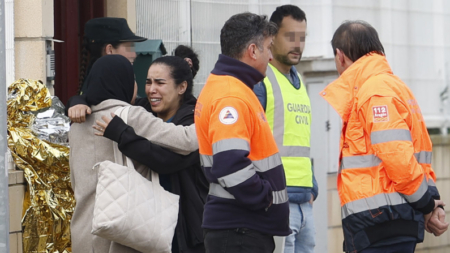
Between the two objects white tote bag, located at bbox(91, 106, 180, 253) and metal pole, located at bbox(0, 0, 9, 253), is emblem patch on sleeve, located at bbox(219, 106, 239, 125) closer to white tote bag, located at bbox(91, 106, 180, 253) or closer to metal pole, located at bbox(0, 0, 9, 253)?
white tote bag, located at bbox(91, 106, 180, 253)

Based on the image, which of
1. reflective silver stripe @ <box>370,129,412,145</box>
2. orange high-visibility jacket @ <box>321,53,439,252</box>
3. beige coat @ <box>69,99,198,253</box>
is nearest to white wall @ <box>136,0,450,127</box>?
beige coat @ <box>69,99,198,253</box>

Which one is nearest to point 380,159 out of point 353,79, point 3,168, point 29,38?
point 353,79

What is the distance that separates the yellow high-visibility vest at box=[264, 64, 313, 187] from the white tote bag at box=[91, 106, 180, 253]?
889 millimetres

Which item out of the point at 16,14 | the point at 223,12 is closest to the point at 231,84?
the point at 16,14

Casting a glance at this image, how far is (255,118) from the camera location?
3.68 meters

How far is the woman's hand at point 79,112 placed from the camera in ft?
14.0

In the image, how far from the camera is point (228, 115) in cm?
359

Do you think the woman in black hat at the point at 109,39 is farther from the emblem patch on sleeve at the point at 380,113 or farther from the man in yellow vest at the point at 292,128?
the emblem patch on sleeve at the point at 380,113

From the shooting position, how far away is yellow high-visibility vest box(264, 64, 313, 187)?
477 cm

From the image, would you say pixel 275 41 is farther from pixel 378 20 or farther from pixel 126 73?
pixel 378 20

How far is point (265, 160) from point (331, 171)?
411cm

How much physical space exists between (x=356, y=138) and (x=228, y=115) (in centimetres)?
88

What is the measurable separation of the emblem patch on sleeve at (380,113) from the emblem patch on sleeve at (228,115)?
2.68ft

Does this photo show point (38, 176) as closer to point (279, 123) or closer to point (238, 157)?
point (279, 123)
